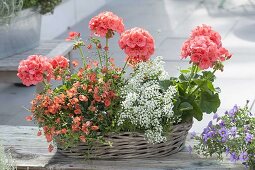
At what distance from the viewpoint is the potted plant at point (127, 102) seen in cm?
289

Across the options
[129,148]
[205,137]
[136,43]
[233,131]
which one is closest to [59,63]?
[136,43]

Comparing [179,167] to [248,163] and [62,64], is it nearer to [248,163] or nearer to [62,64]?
[248,163]

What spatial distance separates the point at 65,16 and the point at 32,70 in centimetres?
578

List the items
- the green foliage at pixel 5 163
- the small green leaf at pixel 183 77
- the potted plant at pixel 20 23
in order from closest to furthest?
the green foliage at pixel 5 163, the small green leaf at pixel 183 77, the potted plant at pixel 20 23

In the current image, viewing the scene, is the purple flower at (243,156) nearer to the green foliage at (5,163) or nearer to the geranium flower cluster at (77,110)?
the geranium flower cluster at (77,110)

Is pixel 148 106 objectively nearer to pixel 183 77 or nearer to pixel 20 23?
pixel 183 77

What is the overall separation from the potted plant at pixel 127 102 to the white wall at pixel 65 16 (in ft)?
16.1

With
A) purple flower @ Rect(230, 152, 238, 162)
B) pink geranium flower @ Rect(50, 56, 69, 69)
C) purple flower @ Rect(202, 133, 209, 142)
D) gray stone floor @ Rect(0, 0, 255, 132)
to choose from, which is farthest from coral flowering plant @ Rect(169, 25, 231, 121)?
gray stone floor @ Rect(0, 0, 255, 132)

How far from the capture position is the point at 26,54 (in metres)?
5.27

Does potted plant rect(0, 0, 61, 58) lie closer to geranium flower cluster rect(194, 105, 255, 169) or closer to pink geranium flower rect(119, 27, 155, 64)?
pink geranium flower rect(119, 27, 155, 64)

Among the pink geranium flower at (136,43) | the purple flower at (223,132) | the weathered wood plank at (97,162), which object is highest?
the pink geranium flower at (136,43)

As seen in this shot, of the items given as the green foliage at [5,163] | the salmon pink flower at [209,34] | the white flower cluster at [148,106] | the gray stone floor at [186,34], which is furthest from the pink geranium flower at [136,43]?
the gray stone floor at [186,34]

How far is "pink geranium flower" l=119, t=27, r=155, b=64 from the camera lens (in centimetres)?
292

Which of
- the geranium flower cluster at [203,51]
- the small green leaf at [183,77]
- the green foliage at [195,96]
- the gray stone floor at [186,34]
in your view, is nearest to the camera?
the geranium flower cluster at [203,51]
